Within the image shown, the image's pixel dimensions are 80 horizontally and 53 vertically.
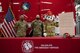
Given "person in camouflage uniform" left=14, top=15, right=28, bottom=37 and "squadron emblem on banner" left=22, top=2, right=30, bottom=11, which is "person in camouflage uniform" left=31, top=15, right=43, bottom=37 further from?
"squadron emblem on banner" left=22, top=2, right=30, bottom=11

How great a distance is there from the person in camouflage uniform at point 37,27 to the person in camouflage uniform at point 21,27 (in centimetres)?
33

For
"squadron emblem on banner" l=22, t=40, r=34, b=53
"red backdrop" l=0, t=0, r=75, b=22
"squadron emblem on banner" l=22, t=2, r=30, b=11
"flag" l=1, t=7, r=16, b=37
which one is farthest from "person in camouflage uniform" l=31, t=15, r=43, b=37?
"squadron emblem on banner" l=22, t=40, r=34, b=53

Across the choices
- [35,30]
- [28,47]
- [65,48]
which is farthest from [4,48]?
[35,30]

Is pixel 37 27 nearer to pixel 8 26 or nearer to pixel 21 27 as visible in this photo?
pixel 21 27

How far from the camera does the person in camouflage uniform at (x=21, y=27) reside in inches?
420

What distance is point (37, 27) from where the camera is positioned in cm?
1102

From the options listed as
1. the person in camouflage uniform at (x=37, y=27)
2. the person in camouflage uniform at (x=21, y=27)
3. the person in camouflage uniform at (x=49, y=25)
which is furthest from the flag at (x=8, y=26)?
the person in camouflage uniform at (x=37, y=27)

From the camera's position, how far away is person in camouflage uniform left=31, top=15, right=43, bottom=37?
35.8 ft

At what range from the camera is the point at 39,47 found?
7.20 meters

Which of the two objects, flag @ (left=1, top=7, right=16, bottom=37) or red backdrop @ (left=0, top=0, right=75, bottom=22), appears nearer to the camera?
flag @ (left=1, top=7, right=16, bottom=37)

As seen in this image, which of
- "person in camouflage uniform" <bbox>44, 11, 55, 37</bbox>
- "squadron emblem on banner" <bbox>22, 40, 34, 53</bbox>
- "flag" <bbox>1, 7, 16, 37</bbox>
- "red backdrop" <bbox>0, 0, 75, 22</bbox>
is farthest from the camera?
"red backdrop" <bbox>0, 0, 75, 22</bbox>

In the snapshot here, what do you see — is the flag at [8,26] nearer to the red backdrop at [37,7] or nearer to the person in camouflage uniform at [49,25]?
the person in camouflage uniform at [49,25]

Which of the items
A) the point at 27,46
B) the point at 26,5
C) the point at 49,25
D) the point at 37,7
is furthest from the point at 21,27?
the point at 27,46

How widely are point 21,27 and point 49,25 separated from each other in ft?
4.38
